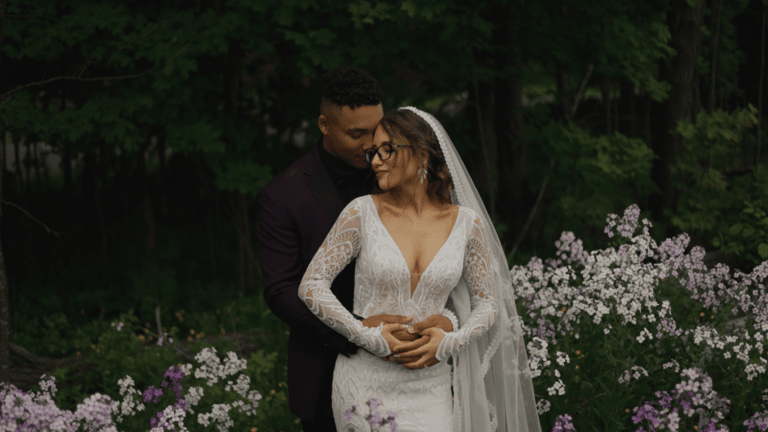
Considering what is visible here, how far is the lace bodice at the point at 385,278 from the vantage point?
2.62 meters

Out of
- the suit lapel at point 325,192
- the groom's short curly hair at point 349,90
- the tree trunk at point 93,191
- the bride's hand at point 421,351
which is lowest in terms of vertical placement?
the tree trunk at point 93,191

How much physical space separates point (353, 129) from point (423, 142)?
1.31ft

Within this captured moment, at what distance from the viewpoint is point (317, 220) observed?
3.04m

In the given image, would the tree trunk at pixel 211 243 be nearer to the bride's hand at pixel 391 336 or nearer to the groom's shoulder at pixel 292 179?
the groom's shoulder at pixel 292 179

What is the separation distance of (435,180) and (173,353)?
3.55m

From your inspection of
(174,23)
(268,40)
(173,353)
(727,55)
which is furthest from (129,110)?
(727,55)

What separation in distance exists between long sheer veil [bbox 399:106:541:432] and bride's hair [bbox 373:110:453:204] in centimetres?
3

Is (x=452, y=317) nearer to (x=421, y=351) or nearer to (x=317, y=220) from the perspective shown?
(x=421, y=351)

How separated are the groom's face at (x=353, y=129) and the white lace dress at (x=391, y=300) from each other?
30cm

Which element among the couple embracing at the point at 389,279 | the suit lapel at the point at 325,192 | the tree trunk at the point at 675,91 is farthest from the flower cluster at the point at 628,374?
the tree trunk at the point at 675,91

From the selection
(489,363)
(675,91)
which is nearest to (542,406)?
(489,363)

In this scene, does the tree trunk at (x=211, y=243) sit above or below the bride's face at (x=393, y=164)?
below

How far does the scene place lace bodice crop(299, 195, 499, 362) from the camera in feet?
8.61

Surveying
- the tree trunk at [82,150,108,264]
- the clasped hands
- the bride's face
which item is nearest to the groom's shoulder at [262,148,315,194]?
the bride's face
